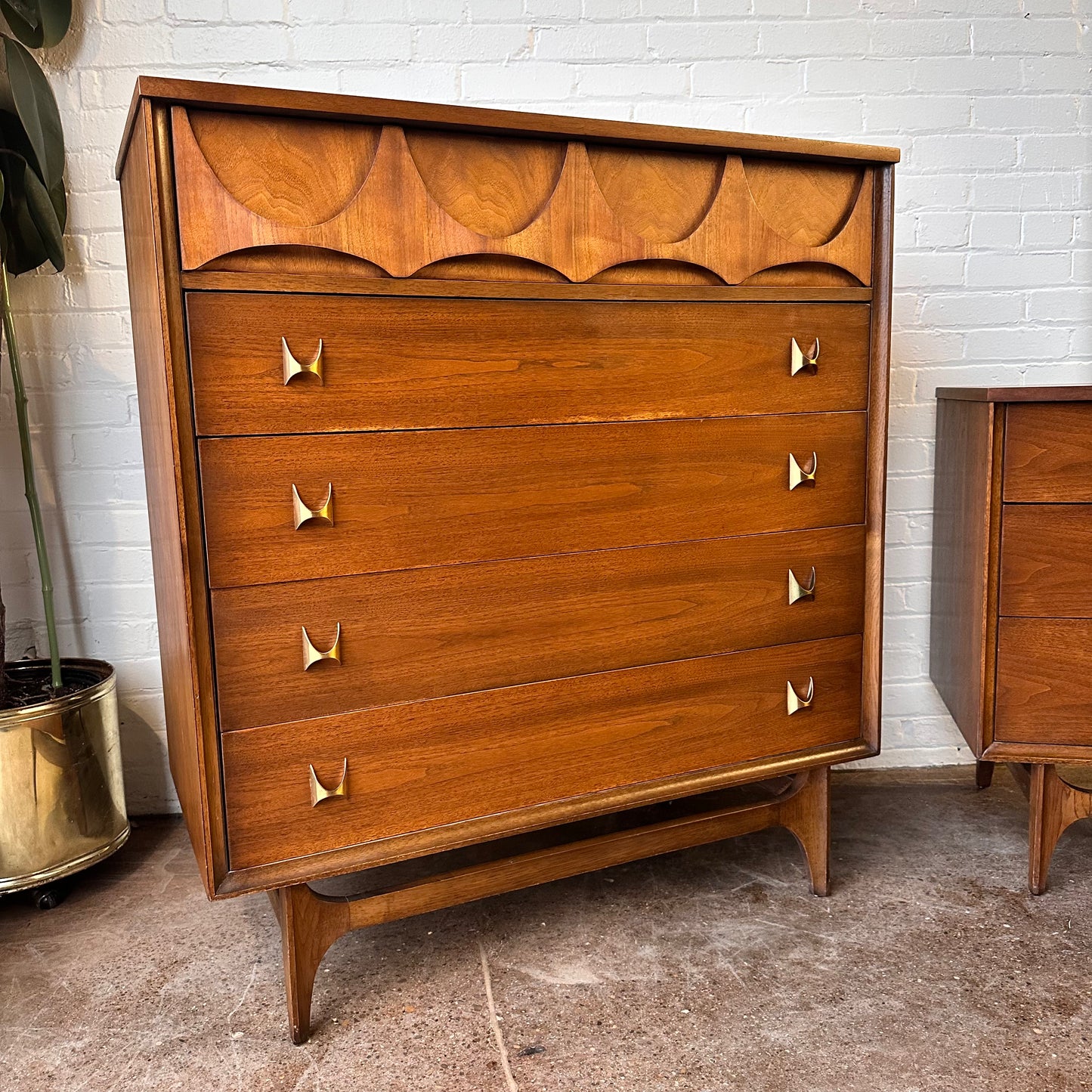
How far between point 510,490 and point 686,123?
128cm

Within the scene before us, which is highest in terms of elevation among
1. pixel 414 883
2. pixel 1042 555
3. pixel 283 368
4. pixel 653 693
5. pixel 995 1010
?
pixel 283 368

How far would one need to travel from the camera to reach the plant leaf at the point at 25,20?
76.4 inches

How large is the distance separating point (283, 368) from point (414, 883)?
904 mm

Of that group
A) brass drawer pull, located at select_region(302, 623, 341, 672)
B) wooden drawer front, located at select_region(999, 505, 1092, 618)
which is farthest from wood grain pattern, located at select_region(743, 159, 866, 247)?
brass drawer pull, located at select_region(302, 623, 341, 672)

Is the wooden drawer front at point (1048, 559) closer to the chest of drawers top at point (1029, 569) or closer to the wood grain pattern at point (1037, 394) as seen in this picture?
the chest of drawers top at point (1029, 569)

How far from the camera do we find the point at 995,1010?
1.62 metres

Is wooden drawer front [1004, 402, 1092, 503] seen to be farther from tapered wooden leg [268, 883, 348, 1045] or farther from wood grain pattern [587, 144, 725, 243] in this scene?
tapered wooden leg [268, 883, 348, 1045]

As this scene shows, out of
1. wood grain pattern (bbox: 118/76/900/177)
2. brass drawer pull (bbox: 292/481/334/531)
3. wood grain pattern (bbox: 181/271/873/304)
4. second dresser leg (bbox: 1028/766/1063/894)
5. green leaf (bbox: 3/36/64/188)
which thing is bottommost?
second dresser leg (bbox: 1028/766/1063/894)

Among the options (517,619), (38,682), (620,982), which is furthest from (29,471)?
(620,982)

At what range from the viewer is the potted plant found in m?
1.91

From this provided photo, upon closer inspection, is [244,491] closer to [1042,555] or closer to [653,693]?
[653,693]

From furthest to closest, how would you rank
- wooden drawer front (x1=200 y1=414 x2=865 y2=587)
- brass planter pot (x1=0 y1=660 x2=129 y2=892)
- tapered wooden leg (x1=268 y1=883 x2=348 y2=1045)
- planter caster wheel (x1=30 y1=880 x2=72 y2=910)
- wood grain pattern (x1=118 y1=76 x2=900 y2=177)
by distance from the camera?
planter caster wheel (x1=30 y1=880 x2=72 y2=910) → brass planter pot (x1=0 y1=660 x2=129 y2=892) → tapered wooden leg (x1=268 y1=883 x2=348 y2=1045) → wooden drawer front (x1=200 y1=414 x2=865 y2=587) → wood grain pattern (x1=118 y1=76 x2=900 y2=177)

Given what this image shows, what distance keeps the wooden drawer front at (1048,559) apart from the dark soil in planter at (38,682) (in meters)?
1.93

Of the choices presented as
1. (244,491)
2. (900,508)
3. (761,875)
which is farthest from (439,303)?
(900,508)
